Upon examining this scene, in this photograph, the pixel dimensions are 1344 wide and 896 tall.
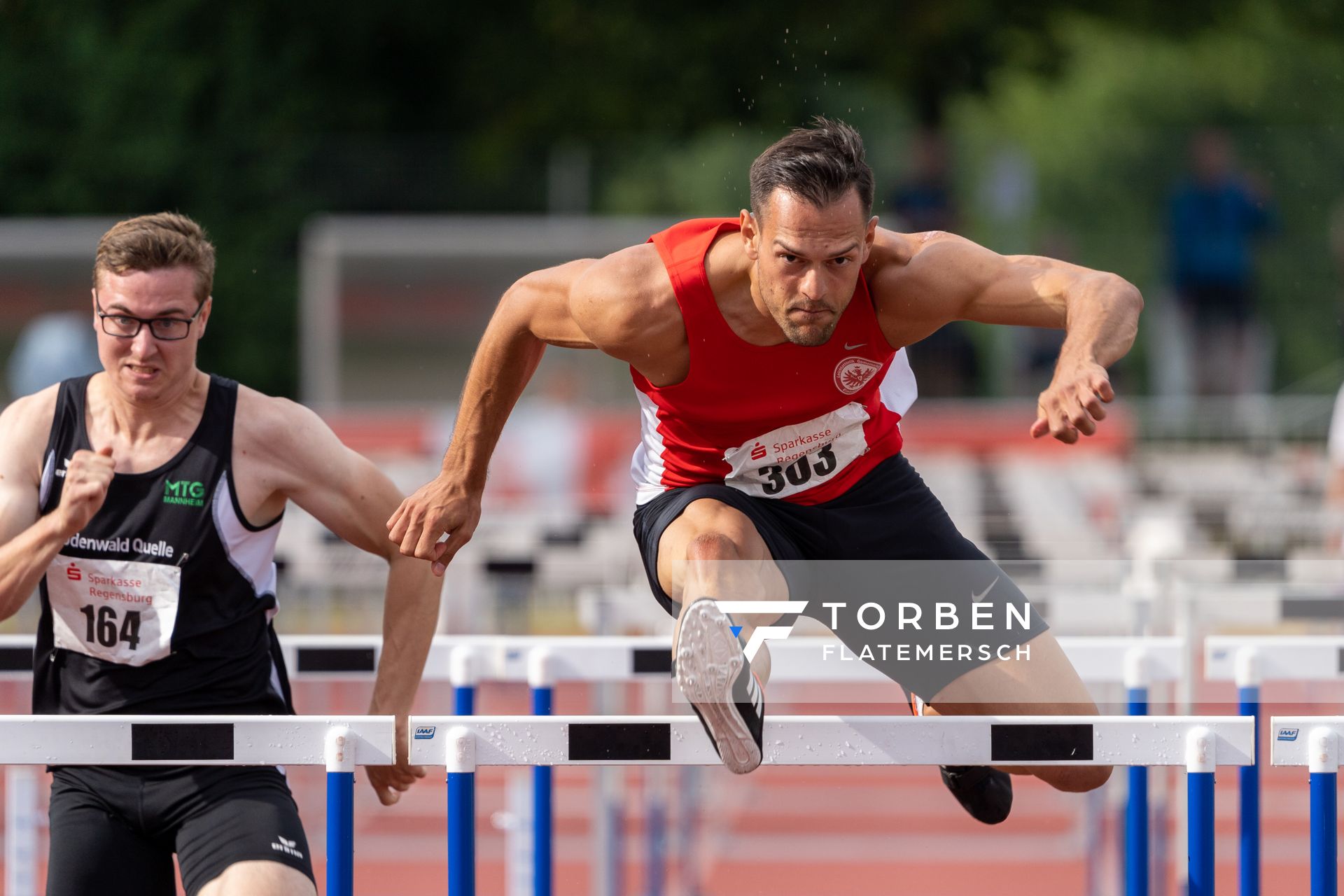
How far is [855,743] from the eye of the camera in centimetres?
267

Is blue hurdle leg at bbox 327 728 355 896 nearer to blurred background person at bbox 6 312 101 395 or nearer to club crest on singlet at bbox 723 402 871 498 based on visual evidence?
club crest on singlet at bbox 723 402 871 498

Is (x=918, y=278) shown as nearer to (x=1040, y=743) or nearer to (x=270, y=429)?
(x=1040, y=743)

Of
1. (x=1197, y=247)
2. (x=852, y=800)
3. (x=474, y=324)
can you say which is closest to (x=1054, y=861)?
(x=852, y=800)

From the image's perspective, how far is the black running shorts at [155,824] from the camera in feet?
9.97

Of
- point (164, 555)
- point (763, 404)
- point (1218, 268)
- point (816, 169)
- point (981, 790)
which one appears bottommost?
point (981, 790)

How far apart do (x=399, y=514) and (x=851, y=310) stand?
925mm

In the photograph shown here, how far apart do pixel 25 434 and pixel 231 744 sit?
33.2 inches

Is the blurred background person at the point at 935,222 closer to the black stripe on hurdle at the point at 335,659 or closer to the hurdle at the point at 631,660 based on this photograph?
the hurdle at the point at 631,660

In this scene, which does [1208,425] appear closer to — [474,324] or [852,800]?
[474,324]

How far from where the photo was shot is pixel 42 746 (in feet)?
8.80

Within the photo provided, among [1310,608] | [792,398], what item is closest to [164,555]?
[792,398]

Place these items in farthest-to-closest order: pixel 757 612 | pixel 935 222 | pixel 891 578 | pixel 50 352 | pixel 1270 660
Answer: pixel 50 352 < pixel 935 222 < pixel 1270 660 < pixel 891 578 < pixel 757 612

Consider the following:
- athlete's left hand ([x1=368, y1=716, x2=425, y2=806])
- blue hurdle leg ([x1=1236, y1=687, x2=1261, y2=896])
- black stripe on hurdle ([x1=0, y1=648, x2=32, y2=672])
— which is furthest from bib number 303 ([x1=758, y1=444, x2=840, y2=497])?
black stripe on hurdle ([x1=0, y1=648, x2=32, y2=672])

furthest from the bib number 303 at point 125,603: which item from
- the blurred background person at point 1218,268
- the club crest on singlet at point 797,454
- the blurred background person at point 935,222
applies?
the blurred background person at point 1218,268
